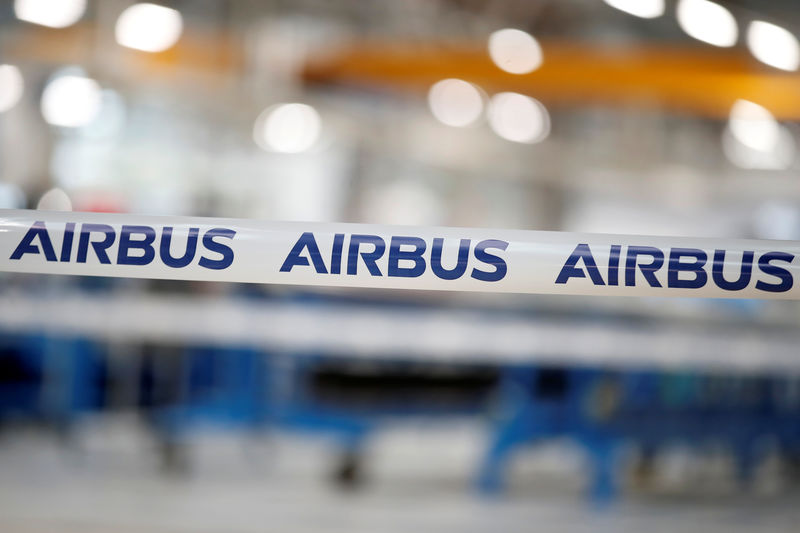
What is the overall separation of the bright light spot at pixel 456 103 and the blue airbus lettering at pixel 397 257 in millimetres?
13405

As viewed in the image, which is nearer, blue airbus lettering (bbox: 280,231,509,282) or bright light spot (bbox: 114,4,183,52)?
blue airbus lettering (bbox: 280,231,509,282)

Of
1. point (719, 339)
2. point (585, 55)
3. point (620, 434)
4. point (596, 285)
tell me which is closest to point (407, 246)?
point (596, 285)

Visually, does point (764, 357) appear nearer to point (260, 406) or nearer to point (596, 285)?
point (260, 406)

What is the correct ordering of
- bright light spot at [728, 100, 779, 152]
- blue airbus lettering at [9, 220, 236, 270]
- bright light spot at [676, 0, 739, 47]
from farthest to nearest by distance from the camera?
1. bright light spot at [728, 100, 779, 152]
2. bright light spot at [676, 0, 739, 47]
3. blue airbus lettering at [9, 220, 236, 270]

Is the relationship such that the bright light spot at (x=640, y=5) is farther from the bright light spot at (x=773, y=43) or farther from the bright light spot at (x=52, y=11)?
the bright light spot at (x=52, y=11)

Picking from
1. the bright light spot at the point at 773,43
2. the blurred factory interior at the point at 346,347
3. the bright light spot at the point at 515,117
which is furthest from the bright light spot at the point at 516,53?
the bright light spot at the point at 515,117

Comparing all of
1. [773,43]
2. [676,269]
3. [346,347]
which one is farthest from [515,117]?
[676,269]

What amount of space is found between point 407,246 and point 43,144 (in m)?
11.0

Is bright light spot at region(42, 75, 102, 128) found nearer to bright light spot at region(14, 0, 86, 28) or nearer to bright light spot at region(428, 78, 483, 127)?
bright light spot at region(14, 0, 86, 28)

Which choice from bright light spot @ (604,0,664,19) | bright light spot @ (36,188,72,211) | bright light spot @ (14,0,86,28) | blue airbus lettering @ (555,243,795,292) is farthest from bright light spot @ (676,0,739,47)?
bright light spot @ (36,188,72,211)

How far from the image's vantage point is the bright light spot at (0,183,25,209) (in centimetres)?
967

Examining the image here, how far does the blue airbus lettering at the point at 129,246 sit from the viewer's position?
1.92m

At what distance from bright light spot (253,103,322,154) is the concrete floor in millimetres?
7610

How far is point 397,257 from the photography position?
193 cm
